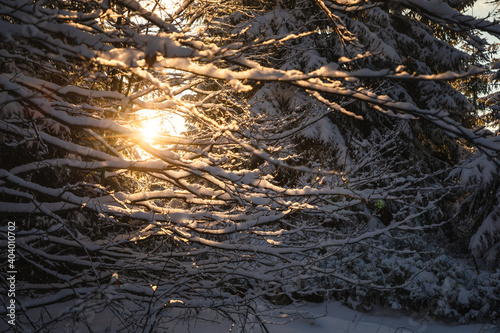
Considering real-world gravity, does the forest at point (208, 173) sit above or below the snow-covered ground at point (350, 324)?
above

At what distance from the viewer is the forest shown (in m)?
1.93

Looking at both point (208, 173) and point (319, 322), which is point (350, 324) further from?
point (208, 173)

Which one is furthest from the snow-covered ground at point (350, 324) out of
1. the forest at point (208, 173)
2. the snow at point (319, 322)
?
the forest at point (208, 173)

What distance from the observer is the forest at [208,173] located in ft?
6.32

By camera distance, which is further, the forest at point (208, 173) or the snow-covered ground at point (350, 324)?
the snow-covered ground at point (350, 324)

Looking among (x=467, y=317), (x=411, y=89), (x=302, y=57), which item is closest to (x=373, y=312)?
(x=467, y=317)

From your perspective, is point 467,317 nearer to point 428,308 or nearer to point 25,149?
point 428,308

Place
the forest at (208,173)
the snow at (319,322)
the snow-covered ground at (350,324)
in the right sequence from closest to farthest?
the forest at (208,173)
the snow at (319,322)
the snow-covered ground at (350,324)

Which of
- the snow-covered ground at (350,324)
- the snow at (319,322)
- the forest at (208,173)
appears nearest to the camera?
the forest at (208,173)

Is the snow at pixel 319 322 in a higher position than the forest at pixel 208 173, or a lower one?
lower

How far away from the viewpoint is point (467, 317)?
220 inches

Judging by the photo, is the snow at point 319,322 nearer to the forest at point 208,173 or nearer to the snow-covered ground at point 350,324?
the snow-covered ground at point 350,324

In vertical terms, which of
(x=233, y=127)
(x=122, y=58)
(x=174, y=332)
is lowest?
(x=174, y=332)

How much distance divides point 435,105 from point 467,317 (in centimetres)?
874
